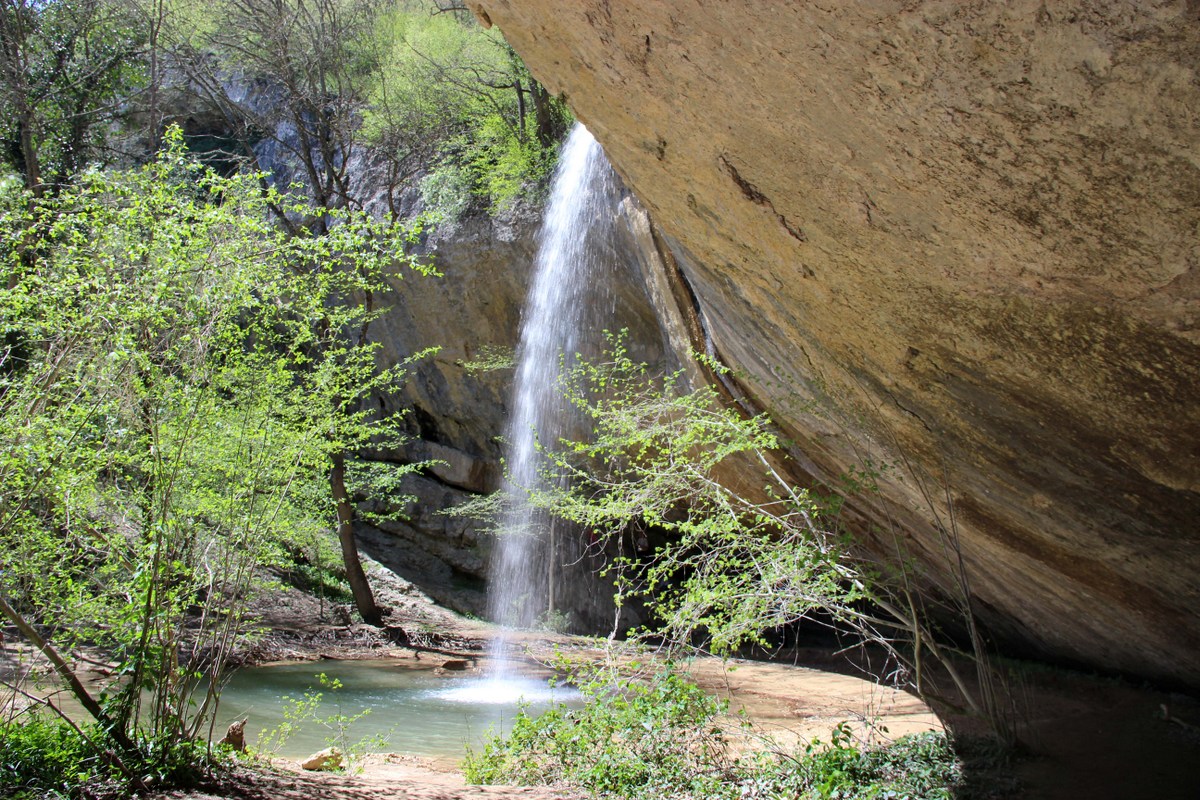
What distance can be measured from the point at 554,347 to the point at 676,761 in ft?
29.6

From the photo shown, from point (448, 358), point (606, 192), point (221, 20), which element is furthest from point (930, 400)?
point (221, 20)

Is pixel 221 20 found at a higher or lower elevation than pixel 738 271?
higher

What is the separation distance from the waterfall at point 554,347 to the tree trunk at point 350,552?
247cm

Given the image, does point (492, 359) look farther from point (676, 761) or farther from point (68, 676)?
point (68, 676)

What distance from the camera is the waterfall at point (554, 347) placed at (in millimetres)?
12141

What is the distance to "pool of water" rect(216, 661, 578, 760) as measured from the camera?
22.3 ft

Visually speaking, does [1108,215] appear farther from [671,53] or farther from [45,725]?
[45,725]

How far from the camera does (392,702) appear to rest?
8406 millimetres

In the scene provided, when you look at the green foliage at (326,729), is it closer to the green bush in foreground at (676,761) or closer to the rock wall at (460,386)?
the green bush in foreground at (676,761)

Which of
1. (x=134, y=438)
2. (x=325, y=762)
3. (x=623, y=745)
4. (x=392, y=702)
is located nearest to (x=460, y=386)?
(x=392, y=702)

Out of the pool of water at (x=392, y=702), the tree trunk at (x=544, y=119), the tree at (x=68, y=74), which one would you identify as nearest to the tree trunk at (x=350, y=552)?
the pool of water at (x=392, y=702)

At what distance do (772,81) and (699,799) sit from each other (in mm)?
3792

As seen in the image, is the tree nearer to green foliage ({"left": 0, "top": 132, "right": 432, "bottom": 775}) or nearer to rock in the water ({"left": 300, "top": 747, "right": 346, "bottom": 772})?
green foliage ({"left": 0, "top": 132, "right": 432, "bottom": 775})

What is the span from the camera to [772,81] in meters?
3.21
